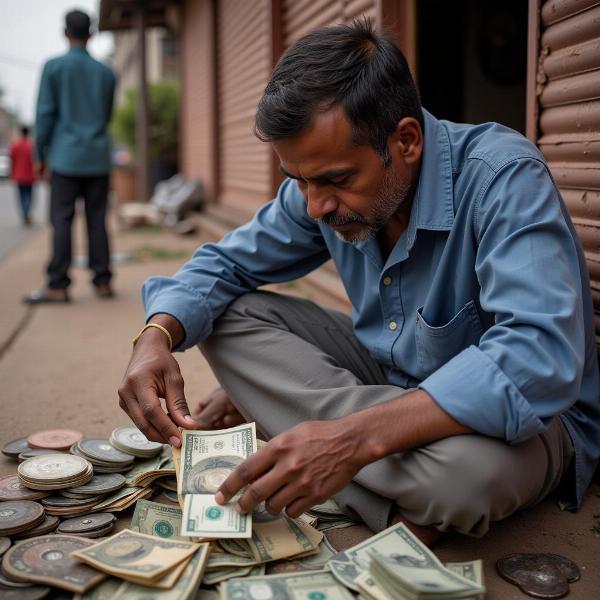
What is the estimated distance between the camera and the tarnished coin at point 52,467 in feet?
7.25

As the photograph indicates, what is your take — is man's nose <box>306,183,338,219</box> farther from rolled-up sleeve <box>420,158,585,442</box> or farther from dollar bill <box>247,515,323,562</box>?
dollar bill <box>247,515,323,562</box>

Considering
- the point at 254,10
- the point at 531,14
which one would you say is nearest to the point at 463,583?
the point at 531,14

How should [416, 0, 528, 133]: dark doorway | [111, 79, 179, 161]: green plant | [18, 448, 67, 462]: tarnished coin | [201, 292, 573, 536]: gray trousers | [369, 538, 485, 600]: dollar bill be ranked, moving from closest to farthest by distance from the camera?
[369, 538, 485, 600]: dollar bill, [201, 292, 573, 536]: gray trousers, [18, 448, 67, 462]: tarnished coin, [416, 0, 528, 133]: dark doorway, [111, 79, 179, 161]: green plant

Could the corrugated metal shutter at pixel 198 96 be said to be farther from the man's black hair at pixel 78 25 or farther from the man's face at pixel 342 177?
the man's face at pixel 342 177

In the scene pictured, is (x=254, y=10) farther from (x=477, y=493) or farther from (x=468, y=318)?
(x=477, y=493)

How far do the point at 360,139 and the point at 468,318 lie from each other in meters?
0.60

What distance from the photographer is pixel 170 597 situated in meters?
1.67

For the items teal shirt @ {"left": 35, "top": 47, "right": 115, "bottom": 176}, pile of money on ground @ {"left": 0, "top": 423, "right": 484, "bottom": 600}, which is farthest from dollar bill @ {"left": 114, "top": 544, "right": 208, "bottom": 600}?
teal shirt @ {"left": 35, "top": 47, "right": 115, "bottom": 176}

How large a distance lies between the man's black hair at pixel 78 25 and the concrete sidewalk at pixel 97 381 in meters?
2.16

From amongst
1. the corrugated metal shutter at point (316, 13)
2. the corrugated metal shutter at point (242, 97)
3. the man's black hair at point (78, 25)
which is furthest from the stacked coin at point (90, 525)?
the corrugated metal shutter at point (242, 97)

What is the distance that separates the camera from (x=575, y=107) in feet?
8.52

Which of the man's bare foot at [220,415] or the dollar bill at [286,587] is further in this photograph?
the man's bare foot at [220,415]

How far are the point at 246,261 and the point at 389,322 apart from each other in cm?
65

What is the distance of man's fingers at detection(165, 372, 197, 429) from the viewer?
2.18 metres
